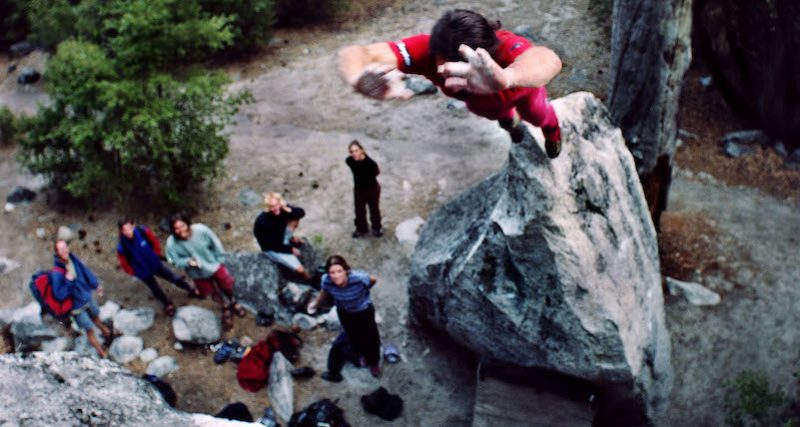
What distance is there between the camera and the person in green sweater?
7.06 m

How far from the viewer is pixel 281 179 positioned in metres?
9.62

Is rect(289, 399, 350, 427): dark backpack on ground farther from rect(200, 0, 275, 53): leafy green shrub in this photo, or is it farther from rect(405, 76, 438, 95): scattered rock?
rect(200, 0, 275, 53): leafy green shrub

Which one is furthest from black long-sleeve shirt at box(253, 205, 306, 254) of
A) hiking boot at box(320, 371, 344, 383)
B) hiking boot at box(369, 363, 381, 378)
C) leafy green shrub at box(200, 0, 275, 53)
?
leafy green shrub at box(200, 0, 275, 53)

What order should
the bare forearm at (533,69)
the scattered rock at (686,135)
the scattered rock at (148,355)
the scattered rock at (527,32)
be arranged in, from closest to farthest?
the bare forearm at (533,69) → the scattered rock at (148,355) → the scattered rock at (686,135) → the scattered rock at (527,32)

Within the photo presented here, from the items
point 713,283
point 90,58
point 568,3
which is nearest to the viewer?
point 713,283

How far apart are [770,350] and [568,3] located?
7.32m

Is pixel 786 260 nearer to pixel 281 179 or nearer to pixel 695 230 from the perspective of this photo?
pixel 695 230

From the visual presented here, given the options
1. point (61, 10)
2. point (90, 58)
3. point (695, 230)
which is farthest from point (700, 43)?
point (61, 10)

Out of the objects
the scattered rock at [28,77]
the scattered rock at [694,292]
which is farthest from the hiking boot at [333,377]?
the scattered rock at [28,77]

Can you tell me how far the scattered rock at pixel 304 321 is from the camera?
24.7 ft

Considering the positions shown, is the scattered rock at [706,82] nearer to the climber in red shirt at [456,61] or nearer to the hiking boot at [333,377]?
the hiking boot at [333,377]

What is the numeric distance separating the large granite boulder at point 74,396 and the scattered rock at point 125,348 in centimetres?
520

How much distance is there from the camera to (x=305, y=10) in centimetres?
1321

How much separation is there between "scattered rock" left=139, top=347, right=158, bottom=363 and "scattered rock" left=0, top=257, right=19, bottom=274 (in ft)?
8.00
